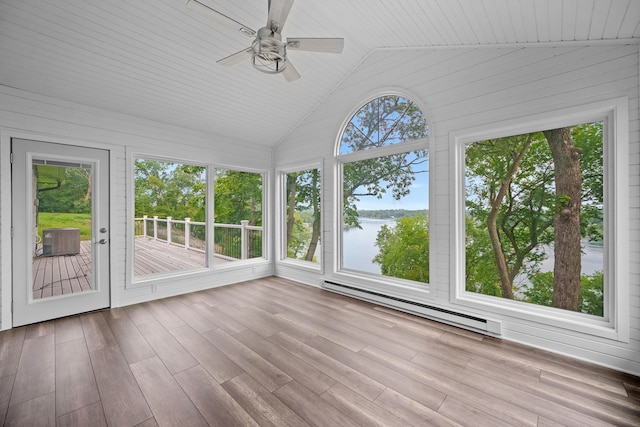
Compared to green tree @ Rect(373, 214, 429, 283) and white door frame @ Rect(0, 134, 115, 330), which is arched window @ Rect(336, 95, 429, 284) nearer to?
green tree @ Rect(373, 214, 429, 283)

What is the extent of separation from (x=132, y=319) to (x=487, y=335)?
4.23 metres

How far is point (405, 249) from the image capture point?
383cm

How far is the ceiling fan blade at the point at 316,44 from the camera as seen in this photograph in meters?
2.34

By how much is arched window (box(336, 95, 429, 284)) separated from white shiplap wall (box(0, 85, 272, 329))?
7.23 ft

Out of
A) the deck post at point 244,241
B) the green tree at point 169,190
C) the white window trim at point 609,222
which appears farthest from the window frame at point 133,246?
the white window trim at point 609,222

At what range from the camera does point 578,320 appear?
2549mm

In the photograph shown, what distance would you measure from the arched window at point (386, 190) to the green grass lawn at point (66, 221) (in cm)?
370

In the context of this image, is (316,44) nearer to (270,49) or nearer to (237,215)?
(270,49)

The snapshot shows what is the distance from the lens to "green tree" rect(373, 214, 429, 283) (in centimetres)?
362

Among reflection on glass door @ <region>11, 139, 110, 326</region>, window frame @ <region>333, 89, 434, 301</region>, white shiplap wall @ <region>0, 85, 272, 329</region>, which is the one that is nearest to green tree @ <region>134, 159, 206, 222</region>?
white shiplap wall @ <region>0, 85, 272, 329</region>

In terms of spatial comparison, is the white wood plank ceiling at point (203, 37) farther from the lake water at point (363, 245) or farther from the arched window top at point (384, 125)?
the lake water at point (363, 245)

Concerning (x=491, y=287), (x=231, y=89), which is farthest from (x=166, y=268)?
(x=491, y=287)

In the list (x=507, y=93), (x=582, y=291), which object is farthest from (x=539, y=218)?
(x=507, y=93)

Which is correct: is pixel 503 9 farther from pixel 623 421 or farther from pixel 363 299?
pixel 363 299
